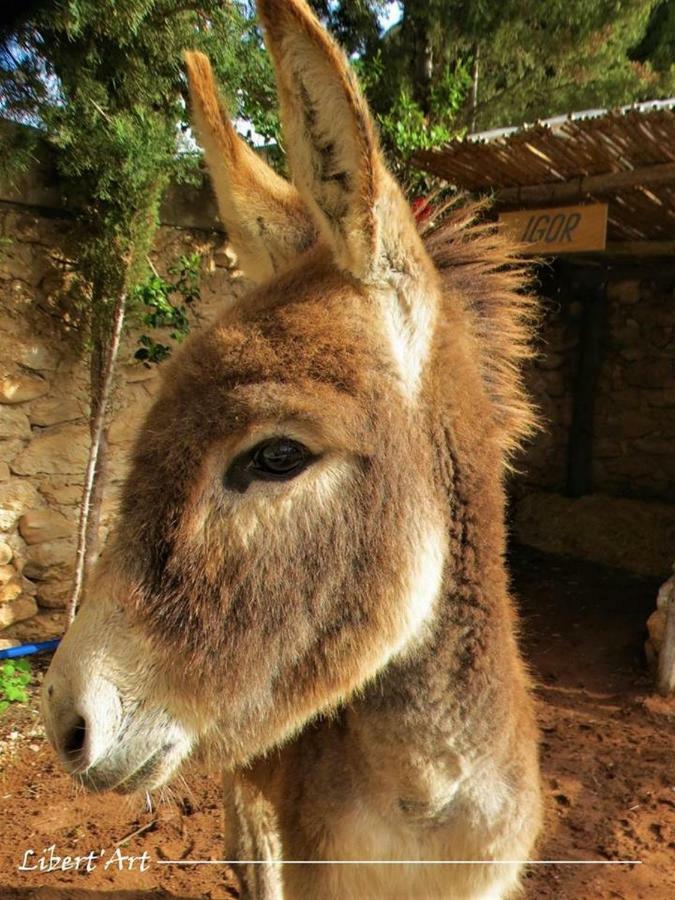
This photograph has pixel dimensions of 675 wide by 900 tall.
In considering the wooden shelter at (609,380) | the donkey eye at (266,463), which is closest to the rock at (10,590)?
the donkey eye at (266,463)

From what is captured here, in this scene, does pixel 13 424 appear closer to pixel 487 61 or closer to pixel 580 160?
pixel 580 160

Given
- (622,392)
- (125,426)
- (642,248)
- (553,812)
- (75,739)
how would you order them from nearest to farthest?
(75,739) → (553,812) → (125,426) → (642,248) → (622,392)

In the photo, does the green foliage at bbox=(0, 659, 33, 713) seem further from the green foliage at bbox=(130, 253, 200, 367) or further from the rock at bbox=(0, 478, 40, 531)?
the green foliage at bbox=(130, 253, 200, 367)

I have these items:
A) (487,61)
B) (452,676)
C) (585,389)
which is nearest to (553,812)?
(452,676)

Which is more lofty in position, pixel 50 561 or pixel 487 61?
pixel 487 61

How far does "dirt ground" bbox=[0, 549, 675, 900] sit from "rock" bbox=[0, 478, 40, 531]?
3.96 ft

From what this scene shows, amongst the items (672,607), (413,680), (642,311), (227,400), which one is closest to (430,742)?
(413,680)

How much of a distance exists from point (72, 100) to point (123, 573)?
3.78 meters

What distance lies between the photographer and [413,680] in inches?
65.7

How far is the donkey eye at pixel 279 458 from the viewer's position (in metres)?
1.44

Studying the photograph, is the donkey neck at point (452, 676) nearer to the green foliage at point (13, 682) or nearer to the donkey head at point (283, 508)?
the donkey head at point (283, 508)

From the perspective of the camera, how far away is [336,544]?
1476mm

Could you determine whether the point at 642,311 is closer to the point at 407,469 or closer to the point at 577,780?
the point at 577,780

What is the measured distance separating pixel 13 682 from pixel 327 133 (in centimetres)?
410
